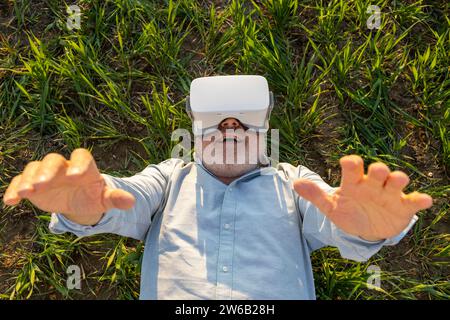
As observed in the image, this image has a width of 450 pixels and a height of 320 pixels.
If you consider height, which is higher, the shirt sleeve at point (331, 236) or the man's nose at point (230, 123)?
the man's nose at point (230, 123)

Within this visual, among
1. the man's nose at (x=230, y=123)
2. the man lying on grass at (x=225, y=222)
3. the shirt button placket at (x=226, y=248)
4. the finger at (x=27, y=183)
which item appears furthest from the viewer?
the man's nose at (x=230, y=123)

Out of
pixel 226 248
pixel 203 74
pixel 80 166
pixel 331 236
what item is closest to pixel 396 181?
pixel 331 236

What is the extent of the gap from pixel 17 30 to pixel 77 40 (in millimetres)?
242

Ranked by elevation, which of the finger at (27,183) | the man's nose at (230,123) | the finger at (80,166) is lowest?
the finger at (27,183)

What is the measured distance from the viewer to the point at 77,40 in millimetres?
1742

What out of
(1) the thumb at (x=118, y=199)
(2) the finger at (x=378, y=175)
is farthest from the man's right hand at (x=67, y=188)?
(2) the finger at (x=378, y=175)

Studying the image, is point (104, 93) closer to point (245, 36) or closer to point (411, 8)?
point (245, 36)

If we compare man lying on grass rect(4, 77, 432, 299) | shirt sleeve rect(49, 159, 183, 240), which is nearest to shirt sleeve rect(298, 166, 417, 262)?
man lying on grass rect(4, 77, 432, 299)

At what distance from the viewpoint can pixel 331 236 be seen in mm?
1172

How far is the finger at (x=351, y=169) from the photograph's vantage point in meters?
0.93

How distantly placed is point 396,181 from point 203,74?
3.25ft

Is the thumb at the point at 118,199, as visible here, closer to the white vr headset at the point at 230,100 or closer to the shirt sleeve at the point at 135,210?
A: the shirt sleeve at the point at 135,210

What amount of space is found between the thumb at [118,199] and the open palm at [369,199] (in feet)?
1.11
